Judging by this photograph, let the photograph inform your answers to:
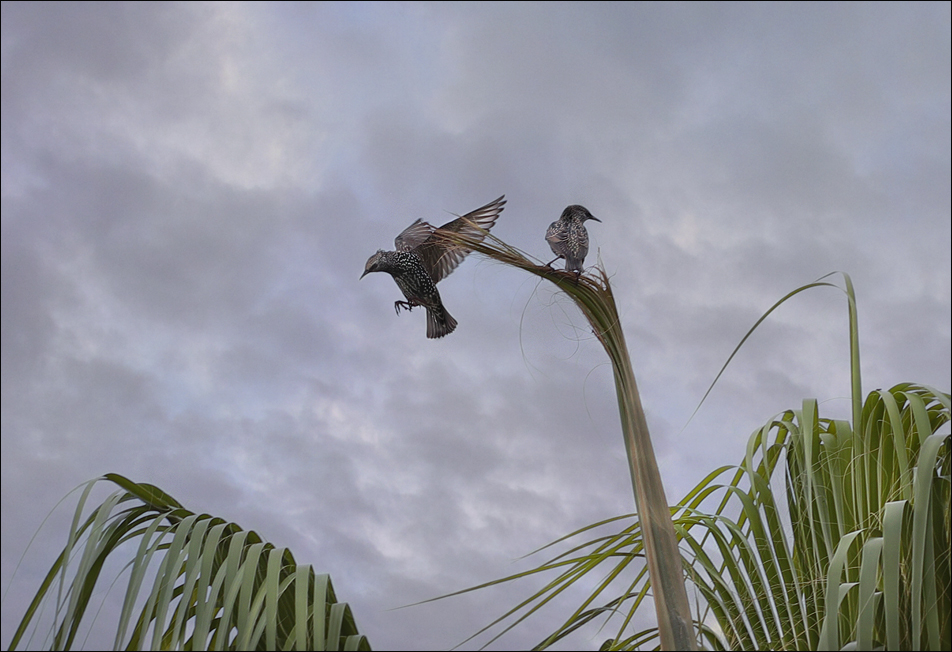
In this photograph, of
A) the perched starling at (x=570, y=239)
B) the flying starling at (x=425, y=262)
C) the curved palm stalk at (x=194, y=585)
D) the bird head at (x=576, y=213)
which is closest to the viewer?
the curved palm stalk at (x=194, y=585)

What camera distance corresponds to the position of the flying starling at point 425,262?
268 centimetres

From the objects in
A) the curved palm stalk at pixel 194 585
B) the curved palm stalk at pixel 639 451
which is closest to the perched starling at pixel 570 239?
the curved palm stalk at pixel 639 451

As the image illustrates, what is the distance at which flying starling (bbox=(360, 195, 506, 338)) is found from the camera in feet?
8.78

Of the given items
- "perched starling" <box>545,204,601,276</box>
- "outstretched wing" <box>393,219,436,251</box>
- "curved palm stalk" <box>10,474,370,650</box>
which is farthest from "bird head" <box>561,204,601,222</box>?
"curved palm stalk" <box>10,474,370,650</box>

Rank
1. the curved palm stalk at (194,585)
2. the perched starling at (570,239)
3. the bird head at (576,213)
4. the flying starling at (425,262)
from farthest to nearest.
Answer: the bird head at (576,213)
the flying starling at (425,262)
the perched starling at (570,239)
the curved palm stalk at (194,585)

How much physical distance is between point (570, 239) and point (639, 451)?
0.82 metres

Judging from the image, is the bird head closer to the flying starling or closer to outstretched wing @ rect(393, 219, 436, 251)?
the flying starling

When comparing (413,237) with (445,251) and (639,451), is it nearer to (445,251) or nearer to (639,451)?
(445,251)

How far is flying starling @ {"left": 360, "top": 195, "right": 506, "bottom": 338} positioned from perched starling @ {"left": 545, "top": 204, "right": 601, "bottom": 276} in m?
0.27

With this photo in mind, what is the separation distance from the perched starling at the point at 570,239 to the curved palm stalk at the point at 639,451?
155 mm

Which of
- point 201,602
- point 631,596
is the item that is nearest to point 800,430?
point 631,596

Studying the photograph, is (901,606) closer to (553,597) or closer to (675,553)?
(675,553)

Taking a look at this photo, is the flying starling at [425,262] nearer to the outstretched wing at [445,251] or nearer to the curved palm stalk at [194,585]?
the outstretched wing at [445,251]

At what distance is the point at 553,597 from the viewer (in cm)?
211
